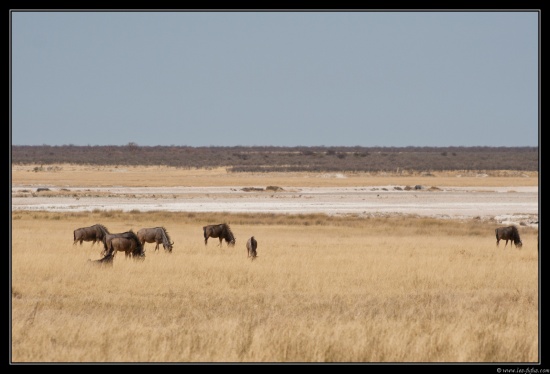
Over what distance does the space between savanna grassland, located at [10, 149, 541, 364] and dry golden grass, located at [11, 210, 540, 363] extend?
1.3 inches

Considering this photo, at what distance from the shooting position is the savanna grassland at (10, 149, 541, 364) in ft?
33.9

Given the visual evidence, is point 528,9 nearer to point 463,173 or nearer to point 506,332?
point 506,332

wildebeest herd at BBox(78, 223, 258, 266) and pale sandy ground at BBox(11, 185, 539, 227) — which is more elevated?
wildebeest herd at BBox(78, 223, 258, 266)

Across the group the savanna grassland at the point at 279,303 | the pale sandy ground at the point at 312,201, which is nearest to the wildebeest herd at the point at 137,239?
the savanna grassland at the point at 279,303

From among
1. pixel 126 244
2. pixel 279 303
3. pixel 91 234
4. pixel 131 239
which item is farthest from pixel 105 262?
pixel 91 234

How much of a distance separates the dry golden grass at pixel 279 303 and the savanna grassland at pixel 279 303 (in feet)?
0.10

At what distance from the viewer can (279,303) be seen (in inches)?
595

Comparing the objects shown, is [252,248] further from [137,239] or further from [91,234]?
[91,234]

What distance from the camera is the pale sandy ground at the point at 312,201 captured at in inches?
2051

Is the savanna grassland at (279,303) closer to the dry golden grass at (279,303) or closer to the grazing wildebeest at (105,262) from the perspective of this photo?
the dry golden grass at (279,303)

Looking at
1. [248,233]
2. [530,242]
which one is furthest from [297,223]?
[530,242]

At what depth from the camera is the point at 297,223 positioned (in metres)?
43.9

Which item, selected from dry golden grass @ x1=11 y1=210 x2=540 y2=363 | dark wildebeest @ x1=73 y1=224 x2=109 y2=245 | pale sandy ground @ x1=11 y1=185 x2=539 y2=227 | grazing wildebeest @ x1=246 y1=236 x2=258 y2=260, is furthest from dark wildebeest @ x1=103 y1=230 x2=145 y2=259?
pale sandy ground @ x1=11 y1=185 x2=539 y2=227

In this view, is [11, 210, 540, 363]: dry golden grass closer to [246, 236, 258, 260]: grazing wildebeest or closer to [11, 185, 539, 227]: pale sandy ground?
[246, 236, 258, 260]: grazing wildebeest
